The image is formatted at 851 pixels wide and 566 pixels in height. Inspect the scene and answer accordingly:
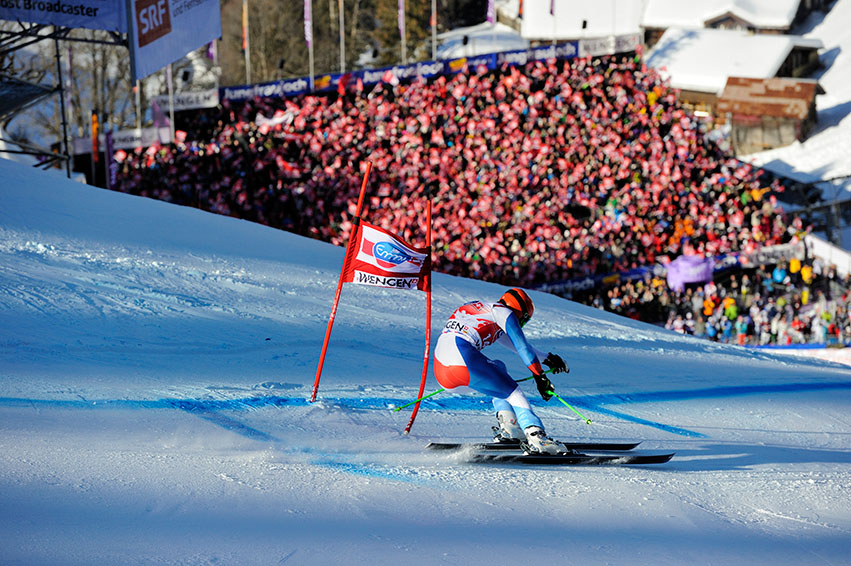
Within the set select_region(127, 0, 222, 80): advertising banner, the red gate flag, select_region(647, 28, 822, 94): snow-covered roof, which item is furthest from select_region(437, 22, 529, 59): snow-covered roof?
the red gate flag

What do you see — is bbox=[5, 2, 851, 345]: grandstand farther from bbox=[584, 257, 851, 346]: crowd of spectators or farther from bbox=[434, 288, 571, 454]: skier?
bbox=[434, 288, 571, 454]: skier

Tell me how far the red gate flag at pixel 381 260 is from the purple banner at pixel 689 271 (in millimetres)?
13355

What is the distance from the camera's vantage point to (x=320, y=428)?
6.28 m

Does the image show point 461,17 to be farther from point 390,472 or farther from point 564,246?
point 390,472

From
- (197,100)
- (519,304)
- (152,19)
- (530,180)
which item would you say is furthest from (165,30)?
(519,304)

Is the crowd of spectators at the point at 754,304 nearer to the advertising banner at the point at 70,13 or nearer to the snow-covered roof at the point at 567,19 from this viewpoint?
the advertising banner at the point at 70,13

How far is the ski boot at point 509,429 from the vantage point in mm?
5965

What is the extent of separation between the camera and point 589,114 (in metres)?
22.1

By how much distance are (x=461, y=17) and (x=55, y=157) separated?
138ft

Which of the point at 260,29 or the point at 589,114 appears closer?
the point at 589,114

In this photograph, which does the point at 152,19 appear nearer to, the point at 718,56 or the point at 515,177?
the point at 515,177

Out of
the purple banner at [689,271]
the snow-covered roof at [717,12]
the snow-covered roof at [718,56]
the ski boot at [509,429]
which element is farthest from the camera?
the snow-covered roof at [717,12]

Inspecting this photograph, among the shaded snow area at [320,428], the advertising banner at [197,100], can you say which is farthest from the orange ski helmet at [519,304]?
the advertising banner at [197,100]

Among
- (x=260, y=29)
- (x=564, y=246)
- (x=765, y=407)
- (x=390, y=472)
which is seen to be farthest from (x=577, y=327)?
(x=260, y=29)
